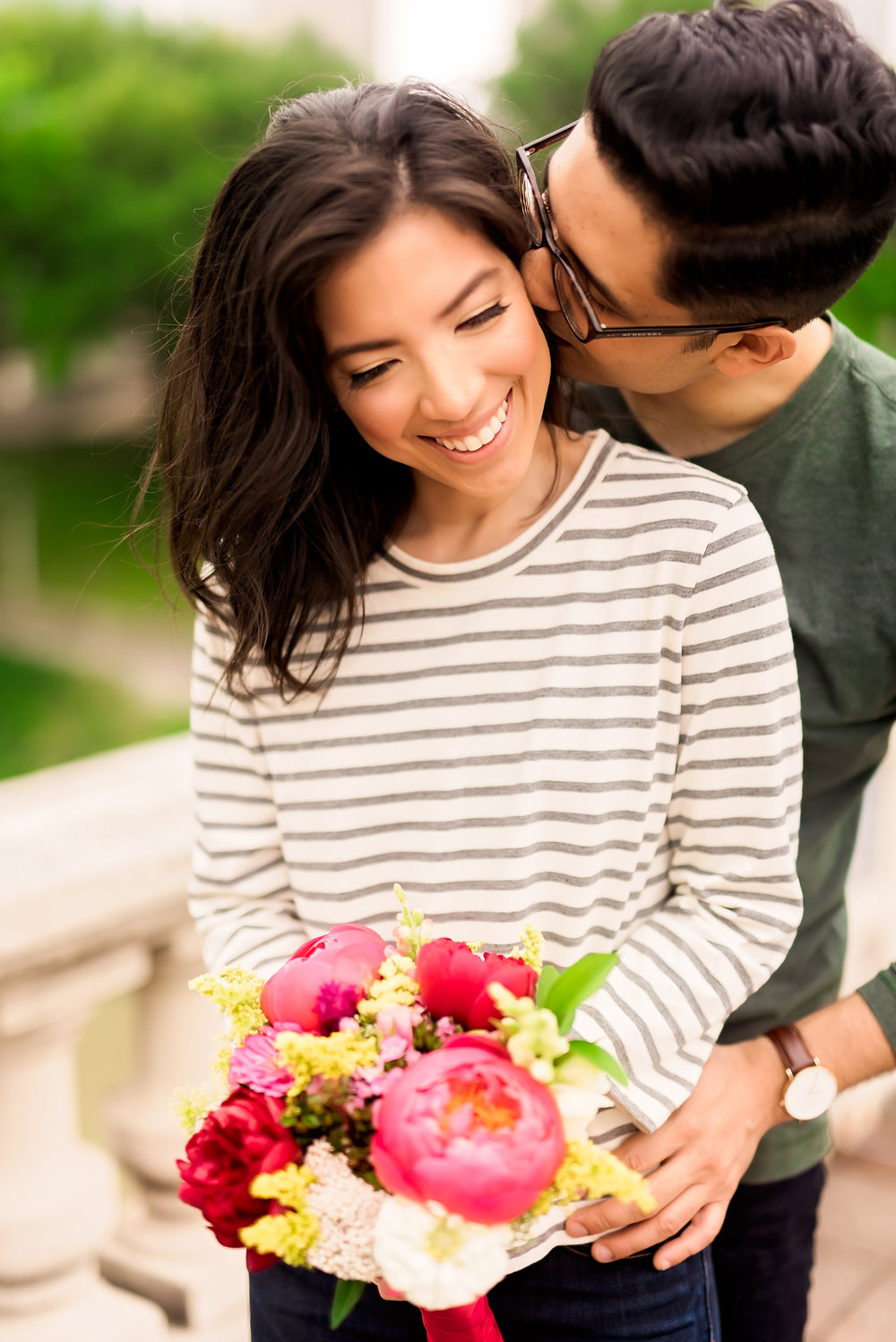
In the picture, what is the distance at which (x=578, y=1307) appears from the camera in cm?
117

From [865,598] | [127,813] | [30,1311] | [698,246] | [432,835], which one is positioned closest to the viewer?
[698,246]

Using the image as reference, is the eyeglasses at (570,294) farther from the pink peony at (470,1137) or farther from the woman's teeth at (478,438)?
the pink peony at (470,1137)

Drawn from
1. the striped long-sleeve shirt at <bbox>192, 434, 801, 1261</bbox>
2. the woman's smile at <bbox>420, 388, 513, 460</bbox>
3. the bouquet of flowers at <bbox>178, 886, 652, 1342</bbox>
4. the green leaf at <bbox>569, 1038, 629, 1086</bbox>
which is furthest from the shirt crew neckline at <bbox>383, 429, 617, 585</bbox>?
the green leaf at <bbox>569, 1038, 629, 1086</bbox>

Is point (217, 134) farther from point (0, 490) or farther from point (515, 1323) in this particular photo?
point (515, 1323)

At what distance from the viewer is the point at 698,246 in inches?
42.5

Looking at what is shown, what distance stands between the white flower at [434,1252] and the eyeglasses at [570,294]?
2.58ft

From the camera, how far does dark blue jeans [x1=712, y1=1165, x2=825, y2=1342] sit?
1455 mm

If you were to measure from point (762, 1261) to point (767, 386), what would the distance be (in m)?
1.01

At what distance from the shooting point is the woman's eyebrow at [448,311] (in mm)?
1065

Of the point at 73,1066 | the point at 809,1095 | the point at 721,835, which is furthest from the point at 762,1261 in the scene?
the point at 73,1066

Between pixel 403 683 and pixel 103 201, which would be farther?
pixel 103 201

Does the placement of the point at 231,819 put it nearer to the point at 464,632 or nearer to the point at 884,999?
the point at 464,632

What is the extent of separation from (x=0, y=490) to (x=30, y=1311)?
57.1 feet

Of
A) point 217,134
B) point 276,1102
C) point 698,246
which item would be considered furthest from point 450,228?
point 217,134
